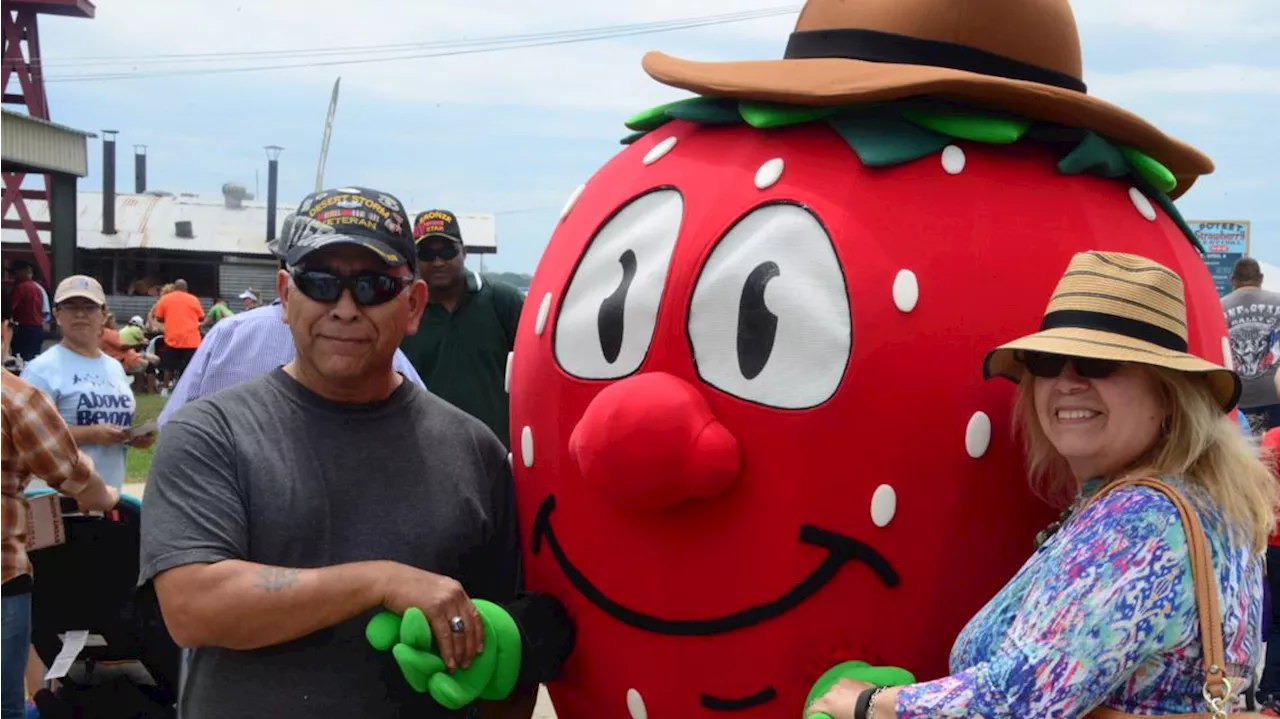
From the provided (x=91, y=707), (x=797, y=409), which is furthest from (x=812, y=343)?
(x=91, y=707)

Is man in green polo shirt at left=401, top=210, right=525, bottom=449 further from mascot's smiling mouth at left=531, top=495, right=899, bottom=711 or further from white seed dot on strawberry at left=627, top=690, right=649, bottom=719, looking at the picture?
→ white seed dot on strawberry at left=627, top=690, right=649, bottom=719

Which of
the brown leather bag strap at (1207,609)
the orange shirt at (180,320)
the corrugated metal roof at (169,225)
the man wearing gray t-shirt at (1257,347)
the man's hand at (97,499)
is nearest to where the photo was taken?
the brown leather bag strap at (1207,609)

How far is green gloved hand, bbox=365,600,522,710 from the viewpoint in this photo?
2.20 meters

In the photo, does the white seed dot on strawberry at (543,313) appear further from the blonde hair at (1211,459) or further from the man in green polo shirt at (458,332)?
the man in green polo shirt at (458,332)

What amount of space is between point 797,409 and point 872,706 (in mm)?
522

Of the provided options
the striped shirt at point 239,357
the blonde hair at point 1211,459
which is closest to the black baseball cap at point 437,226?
the striped shirt at point 239,357

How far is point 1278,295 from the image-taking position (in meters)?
7.17

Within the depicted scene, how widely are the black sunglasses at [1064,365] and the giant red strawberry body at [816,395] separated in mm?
155

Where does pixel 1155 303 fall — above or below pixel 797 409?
above

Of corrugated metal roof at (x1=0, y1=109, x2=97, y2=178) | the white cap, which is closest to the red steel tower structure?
corrugated metal roof at (x1=0, y1=109, x2=97, y2=178)

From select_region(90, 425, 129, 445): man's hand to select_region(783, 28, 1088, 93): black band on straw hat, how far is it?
12.0 feet

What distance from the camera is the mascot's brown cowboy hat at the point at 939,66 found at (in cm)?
227

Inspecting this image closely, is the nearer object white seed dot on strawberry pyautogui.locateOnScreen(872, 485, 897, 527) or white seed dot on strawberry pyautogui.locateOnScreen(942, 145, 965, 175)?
white seed dot on strawberry pyautogui.locateOnScreen(872, 485, 897, 527)

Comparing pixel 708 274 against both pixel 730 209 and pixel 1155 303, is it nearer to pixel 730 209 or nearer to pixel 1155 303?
pixel 730 209
